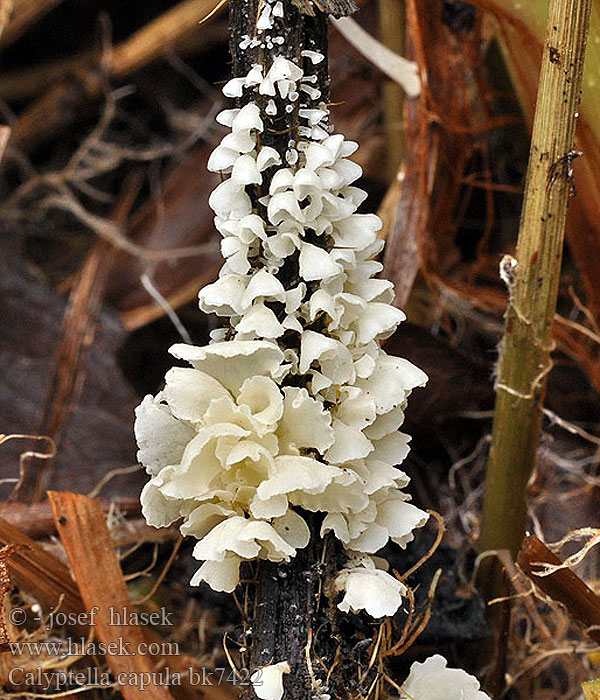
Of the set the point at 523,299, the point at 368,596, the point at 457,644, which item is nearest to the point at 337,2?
the point at 523,299

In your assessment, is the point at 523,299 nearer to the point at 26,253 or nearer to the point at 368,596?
the point at 368,596

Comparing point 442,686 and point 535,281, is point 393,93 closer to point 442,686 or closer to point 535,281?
point 535,281

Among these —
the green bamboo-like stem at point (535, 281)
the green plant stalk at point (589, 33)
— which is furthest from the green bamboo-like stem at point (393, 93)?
the green bamboo-like stem at point (535, 281)

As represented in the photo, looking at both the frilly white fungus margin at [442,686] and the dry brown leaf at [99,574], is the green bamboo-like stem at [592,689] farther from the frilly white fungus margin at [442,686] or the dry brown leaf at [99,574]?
the dry brown leaf at [99,574]

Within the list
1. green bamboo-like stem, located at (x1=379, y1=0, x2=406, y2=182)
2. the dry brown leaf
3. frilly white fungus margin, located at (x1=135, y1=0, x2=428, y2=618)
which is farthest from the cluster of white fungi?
green bamboo-like stem, located at (x1=379, y1=0, x2=406, y2=182)

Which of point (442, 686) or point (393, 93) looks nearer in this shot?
point (442, 686)

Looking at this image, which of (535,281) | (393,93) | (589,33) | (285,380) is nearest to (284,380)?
(285,380)
